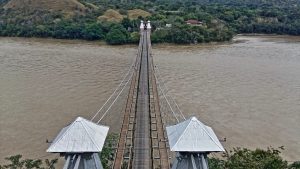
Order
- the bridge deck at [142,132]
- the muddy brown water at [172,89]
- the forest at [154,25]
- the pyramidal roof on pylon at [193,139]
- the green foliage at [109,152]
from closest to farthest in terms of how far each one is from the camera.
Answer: the pyramidal roof on pylon at [193,139] < the green foliage at [109,152] < the bridge deck at [142,132] < the muddy brown water at [172,89] < the forest at [154,25]

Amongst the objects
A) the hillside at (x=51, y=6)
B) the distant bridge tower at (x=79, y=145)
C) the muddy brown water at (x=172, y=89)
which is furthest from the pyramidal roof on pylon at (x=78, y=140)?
the hillside at (x=51, y=6)

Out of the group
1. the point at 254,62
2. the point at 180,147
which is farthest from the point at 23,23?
the point at 180,147

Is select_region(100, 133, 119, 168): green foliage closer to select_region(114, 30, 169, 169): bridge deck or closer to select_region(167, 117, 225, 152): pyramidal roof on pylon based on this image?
select_region(114, 30, 169, 169): bridge deck

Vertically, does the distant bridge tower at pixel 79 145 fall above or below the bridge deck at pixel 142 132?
above

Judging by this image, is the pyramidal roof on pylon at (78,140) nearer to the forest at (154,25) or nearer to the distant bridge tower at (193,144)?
the distant bridge tower at (193,144)

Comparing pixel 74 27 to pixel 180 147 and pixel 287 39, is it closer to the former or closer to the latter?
pixel 287 39

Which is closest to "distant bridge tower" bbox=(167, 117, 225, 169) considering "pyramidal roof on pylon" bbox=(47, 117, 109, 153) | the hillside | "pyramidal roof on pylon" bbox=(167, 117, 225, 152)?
"pyramidal roof on pylon" bbox=(167, 117, 225, 152)
